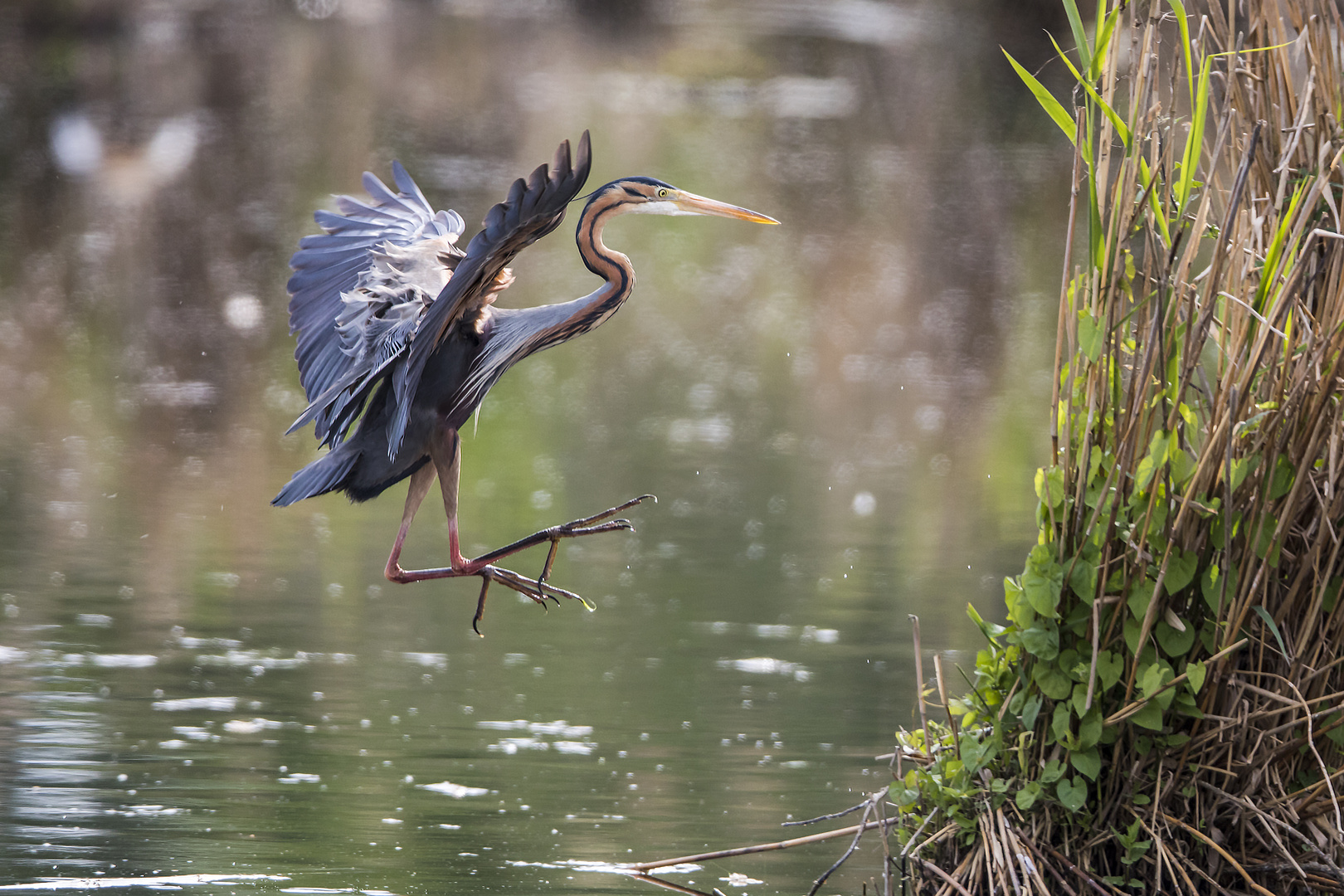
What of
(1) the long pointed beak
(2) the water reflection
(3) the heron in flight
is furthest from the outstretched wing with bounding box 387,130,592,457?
(2) the water reflection

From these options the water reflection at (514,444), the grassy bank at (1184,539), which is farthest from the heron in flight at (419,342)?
the grassy bank at (1184,539)

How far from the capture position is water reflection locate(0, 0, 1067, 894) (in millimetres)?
6266

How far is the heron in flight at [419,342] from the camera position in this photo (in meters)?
5.36

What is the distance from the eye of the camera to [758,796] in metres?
6.34

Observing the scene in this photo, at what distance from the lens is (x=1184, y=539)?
4332 mm

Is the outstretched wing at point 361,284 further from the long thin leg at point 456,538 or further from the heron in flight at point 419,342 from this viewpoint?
the long thin leg at point 456,538

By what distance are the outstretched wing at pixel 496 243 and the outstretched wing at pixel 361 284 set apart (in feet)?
0.61

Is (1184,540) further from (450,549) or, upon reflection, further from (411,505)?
(411,505)

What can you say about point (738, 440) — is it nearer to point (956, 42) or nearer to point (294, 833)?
point (294, 833)

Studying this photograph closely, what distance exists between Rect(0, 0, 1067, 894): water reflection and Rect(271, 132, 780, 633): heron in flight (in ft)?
3.53

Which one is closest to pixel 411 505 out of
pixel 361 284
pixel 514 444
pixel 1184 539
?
pixel 361 284

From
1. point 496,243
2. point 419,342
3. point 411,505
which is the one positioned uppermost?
point 496,243

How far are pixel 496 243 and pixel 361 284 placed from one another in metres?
1.07

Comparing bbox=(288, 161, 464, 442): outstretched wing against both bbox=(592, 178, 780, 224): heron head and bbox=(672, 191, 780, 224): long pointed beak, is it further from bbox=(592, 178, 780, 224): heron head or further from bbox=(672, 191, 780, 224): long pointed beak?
bbox=(672, 191, 780, 224): long pointed beak
